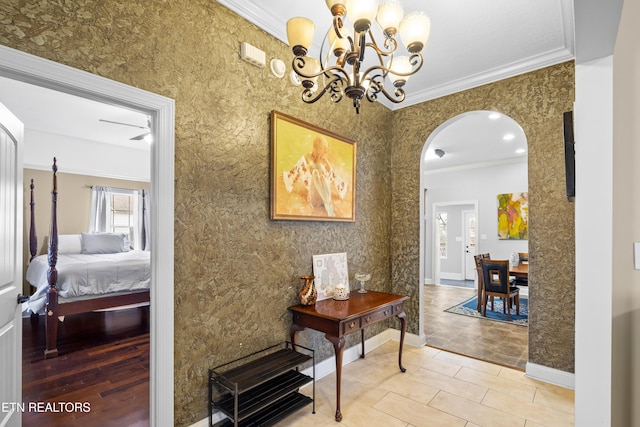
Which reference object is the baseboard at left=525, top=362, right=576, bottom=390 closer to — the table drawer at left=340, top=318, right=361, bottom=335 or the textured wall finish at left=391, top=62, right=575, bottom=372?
the textured wall finish at left=391, top=62, right=575, bottom=372

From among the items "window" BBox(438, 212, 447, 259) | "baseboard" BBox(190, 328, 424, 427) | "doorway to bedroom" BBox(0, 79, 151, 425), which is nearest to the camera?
"baseboard" BBox(190, 328, 424, 427)

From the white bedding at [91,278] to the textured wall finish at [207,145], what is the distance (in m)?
1.92

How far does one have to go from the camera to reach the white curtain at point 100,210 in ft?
20.3

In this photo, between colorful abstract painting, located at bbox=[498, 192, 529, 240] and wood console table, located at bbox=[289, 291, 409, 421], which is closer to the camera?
wood console table, located at bbox=[289, 291, 409, 421]

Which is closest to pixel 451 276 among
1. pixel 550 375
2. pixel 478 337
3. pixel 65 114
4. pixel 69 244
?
pixel 478 337

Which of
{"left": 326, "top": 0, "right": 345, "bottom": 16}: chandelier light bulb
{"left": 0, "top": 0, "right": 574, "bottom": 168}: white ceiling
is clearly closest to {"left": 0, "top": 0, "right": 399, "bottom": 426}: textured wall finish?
{"left": 0, "top": 0, "right": 574, "bottom": 168}: white ceiling

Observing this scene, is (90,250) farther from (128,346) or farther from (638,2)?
(638,2)

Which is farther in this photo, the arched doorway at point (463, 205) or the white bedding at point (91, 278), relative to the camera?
the arched doorway at point (463, 205)

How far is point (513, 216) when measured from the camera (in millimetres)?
6938

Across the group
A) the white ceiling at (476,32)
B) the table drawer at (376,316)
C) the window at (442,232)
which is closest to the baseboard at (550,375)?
the table drawer at (376,316)

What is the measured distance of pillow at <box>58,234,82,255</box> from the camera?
548 cm

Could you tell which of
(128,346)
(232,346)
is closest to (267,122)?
(232,346)

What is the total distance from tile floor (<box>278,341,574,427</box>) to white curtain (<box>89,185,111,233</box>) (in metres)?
5.84

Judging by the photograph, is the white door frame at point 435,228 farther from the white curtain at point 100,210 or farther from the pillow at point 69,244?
the pillow at point 69,244
